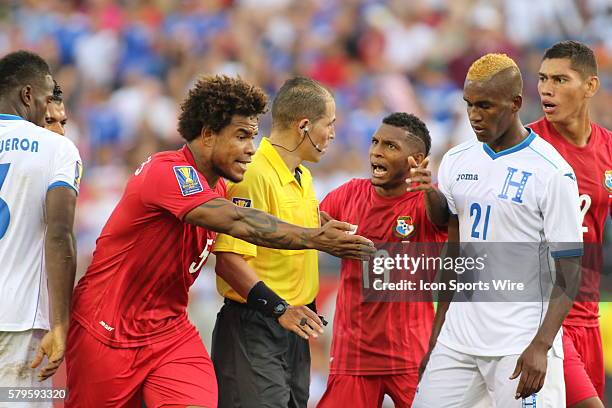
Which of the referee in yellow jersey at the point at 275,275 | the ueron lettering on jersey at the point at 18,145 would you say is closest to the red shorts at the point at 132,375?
the referee in yellow jersey at the point at 275,275

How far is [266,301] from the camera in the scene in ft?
18.7

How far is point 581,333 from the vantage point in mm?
6496

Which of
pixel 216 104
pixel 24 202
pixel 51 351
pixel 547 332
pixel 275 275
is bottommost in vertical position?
pixel 51 351

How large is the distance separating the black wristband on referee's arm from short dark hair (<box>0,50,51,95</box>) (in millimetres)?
1682

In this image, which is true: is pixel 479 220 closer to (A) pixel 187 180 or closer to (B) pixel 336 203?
(B) pixel 336 203

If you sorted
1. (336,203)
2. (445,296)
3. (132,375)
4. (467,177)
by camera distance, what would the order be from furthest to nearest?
(336,203) < (445,296) < (467,177) < (132,375)

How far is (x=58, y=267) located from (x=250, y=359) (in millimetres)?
1294

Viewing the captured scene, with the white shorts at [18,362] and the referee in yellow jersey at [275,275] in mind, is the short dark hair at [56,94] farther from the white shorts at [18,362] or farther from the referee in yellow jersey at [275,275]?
the white shorts at [18,362]

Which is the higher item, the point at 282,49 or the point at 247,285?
the point at 282,49

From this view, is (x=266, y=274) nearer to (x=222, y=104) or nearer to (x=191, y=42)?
(x=222, y=104)

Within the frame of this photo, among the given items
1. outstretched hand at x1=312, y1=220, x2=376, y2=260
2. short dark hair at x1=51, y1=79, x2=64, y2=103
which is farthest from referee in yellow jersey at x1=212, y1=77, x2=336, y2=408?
short dark hair at x1=51, y1=79, x2=64, y2=103

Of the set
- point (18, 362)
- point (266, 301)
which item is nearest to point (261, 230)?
point (266, 301)

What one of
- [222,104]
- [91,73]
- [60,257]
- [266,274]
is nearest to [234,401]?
[266,274]

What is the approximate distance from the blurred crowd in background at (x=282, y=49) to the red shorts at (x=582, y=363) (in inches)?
230
